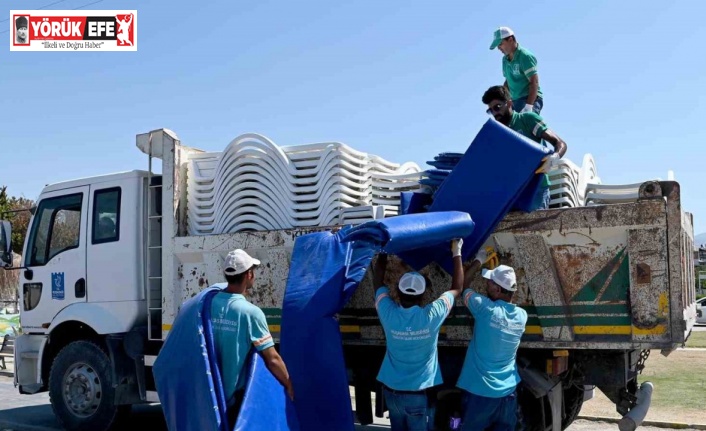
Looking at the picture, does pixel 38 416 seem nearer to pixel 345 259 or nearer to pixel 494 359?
pixel 345 259

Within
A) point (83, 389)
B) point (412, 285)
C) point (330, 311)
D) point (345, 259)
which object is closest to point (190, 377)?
point (330, 311)

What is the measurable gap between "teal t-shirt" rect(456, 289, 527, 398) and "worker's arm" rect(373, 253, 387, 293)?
2.39 feet

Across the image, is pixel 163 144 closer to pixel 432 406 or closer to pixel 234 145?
pixel 234 145

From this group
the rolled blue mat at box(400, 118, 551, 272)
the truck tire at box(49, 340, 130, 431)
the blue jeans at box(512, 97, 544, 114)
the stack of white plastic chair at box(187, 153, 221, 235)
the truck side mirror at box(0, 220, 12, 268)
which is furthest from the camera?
the truck side mirror at box(0, 220, 12, 268)

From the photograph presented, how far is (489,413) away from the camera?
5.05 meters

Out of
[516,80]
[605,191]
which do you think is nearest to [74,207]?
[516,80]

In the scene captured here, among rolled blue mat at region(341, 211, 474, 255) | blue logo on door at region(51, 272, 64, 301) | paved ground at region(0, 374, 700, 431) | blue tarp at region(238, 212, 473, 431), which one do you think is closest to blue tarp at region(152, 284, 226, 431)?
blue tarp at region(238, 212, 473, 431)

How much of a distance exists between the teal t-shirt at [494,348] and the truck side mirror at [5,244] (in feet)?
17.2

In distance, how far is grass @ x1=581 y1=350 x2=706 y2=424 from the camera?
29.0ft

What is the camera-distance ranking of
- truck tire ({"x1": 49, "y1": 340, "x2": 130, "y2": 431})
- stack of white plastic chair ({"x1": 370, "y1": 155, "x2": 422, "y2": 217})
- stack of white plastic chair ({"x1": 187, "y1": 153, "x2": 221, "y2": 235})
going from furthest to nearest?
truck tire ({"x1": 49, "y1": 340, "x2": 130, "y2": 431}), stack of white plastic chair ({"x1": 187, "y1": 153, "x2": 221, "y2": 235}), stack of white plastic chair ({"x1": 370, "y1": 155, "x2": 422, "y2": 217})

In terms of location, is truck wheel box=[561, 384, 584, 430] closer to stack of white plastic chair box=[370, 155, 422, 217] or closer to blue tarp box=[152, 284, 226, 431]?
stack of white plastic chair box=[370, 155, 422, 217]

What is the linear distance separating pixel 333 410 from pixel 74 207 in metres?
4.36

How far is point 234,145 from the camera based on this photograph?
694 cm

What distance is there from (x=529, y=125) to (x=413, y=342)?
2071mm
